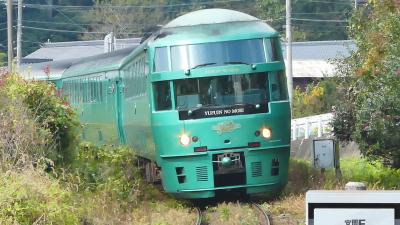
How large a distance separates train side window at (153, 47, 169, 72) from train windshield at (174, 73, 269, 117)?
1.30ft

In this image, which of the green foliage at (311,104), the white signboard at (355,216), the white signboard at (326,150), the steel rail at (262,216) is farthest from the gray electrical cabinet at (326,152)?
the green foliage at (311,104)

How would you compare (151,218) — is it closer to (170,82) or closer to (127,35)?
(170,82)

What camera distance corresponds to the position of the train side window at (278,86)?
14.9 meters

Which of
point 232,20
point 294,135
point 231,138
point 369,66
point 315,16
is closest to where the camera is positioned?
point 231,138

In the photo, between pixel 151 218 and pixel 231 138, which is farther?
pixel 231 138

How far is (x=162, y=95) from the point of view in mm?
14914

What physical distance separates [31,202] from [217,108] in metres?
5.36

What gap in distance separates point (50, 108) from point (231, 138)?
305 cm

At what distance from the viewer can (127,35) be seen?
63.1 m

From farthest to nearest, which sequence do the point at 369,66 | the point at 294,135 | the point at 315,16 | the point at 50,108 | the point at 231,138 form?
the point at 315,16 < the point at 294,135 < the point at 369,66 < the point at 231,138 < the point at 50,108

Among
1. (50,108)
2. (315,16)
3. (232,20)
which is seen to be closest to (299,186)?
(232,20)

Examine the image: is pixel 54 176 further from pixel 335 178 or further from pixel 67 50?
pixel 67 50

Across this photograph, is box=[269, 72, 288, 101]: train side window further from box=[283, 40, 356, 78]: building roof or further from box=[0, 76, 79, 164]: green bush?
box=[283, 40, 356, 78]: building roof

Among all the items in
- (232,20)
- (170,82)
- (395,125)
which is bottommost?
(395,125)
